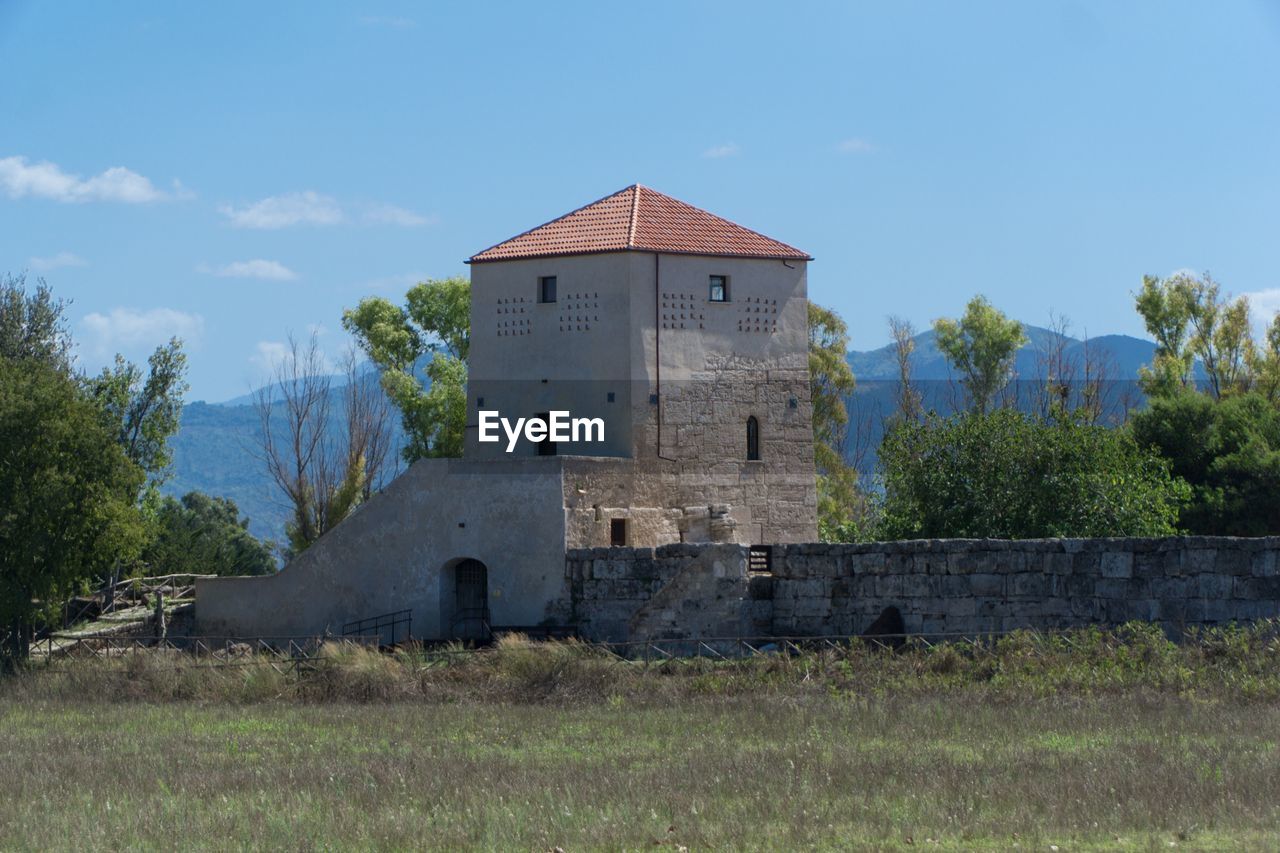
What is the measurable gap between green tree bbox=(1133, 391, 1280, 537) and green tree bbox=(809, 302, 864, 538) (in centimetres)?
1344

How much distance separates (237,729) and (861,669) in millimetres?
8396

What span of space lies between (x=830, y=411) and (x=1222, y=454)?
16.9 metres

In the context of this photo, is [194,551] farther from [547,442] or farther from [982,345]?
[982,345]

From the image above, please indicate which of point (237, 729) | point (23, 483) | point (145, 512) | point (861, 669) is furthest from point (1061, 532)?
point (145, 512)

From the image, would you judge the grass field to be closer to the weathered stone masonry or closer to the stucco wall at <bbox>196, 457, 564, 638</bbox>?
the weathered stone masonry

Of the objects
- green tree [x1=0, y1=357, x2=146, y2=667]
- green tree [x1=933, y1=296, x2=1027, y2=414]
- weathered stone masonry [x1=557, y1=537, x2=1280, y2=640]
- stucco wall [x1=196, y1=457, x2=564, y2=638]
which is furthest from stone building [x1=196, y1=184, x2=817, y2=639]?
green tree [x1=933, y1=296, x2=1027, y2=414]

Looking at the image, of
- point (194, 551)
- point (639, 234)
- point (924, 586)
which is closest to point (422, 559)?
point (639, 234)

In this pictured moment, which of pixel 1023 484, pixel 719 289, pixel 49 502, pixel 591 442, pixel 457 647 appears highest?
pixel 719 289

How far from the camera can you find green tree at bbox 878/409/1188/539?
30.5 meters

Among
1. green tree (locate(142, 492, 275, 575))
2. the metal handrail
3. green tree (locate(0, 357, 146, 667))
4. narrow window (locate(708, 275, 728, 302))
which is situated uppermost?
narrow window (locate(708, 275, 728, 302))

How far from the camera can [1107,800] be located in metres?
12.1

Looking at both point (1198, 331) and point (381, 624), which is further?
point (1198, 331)

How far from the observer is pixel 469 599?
32.2 metres

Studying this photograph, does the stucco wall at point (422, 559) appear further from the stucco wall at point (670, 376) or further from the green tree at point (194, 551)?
the stucco wall at point (670, 376)
